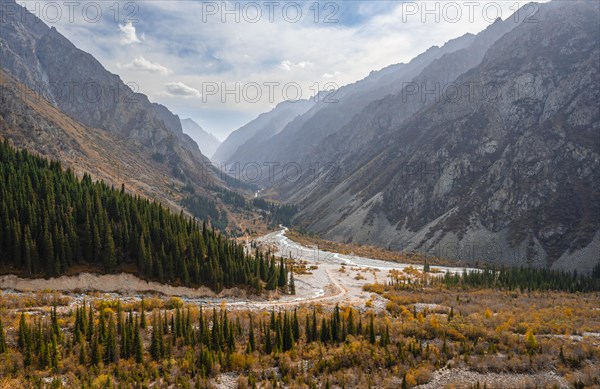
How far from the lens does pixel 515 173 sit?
135500 millimetres

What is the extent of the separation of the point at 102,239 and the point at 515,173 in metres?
132

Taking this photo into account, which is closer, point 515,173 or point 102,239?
point 102,239

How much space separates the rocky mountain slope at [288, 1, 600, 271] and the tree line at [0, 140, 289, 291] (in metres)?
84.0

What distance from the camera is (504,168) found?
141000mm

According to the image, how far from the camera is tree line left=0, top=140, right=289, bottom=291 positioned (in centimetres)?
4969

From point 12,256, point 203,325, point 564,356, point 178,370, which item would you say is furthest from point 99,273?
point 564,356

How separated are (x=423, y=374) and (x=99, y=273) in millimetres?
43467

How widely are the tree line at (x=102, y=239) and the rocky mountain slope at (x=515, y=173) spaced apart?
83960 millimetres

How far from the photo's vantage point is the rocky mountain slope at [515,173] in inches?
4535

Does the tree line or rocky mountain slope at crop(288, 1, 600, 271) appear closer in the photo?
the tree line

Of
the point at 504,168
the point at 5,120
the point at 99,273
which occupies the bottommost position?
the point at 99,273

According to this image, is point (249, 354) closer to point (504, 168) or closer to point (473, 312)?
point (473, 312)

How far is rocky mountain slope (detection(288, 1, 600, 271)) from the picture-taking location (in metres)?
115

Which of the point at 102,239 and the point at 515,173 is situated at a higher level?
the point at 515,173
